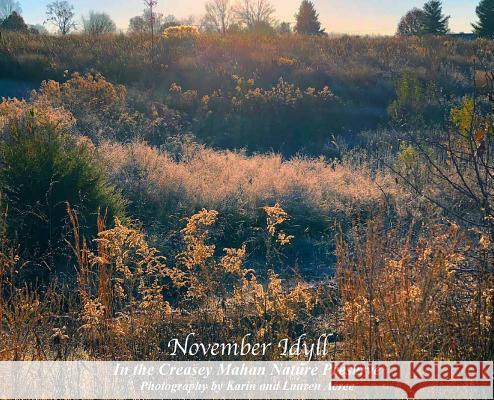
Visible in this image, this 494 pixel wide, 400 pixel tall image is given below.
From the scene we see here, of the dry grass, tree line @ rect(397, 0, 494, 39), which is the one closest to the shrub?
the dry grass

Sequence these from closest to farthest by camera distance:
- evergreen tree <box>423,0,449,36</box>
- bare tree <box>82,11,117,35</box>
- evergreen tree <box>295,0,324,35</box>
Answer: bare tree <box>82,11,117,35</box> → evergreen tree <box>423,0,449,36</box> → evergreen tree <box>295,0,324,35</box>

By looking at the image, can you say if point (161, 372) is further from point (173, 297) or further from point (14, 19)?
point (14, 19)

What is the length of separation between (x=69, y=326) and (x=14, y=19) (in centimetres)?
3015

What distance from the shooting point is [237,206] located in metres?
8.70

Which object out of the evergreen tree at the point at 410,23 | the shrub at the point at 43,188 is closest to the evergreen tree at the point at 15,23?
the evergreen tree at the point at 410,23

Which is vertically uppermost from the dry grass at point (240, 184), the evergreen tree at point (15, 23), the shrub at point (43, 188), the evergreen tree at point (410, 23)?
the evergreen tree at point (410, 23)

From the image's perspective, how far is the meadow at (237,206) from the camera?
3.67 m

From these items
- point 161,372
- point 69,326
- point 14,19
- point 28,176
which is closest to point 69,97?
point 28,176

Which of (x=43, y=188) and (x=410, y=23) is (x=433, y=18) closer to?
(x=410, y=23)

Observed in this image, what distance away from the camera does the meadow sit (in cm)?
367

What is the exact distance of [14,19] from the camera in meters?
31.0

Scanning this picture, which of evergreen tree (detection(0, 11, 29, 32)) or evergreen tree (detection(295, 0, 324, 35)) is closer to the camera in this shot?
evergreen tree (detection(0, 11, 29, 32))

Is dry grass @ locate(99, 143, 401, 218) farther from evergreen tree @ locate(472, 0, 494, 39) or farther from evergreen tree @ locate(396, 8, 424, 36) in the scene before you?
evergreen tree @ locate(396, 8, 424, 36)

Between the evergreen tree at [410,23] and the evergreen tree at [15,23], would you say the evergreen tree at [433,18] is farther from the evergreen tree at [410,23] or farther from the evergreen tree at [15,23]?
the evergreen tree at [15,23]
